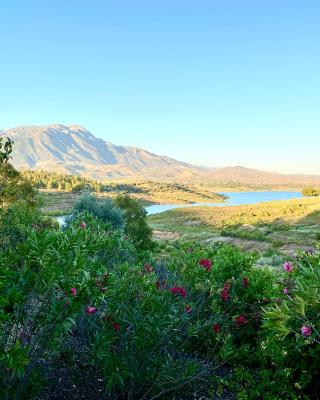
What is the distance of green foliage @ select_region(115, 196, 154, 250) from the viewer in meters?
23.1

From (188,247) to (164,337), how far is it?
4777mm

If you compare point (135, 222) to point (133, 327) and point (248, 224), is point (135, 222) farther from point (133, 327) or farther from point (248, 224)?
point (248, 224)

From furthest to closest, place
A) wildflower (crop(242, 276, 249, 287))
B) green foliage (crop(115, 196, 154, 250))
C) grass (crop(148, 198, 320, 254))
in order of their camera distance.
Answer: grass (crop(148, 198, 320, 254)) → green foliage (crop(115, 196, 154, 250)) → wildflower (crop(242, 276, 249, 287))

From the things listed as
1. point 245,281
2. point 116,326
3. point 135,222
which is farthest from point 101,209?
point 116,326

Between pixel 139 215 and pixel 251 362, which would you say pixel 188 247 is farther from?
pixel 139 215

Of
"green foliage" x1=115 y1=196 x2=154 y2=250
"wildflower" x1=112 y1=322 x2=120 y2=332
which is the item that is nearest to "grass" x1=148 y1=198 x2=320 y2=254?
"green foliage" x1=115 y1=196 x2=154 y2=250

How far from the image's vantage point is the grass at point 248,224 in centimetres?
4623

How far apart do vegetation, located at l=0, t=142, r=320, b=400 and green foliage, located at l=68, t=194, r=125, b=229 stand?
44.0ft

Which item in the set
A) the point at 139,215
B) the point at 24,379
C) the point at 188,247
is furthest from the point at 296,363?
the point at 139,215

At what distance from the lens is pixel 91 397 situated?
5.86 m

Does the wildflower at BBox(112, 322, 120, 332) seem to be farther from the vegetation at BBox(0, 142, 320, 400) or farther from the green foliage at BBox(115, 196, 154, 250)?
the green foliage at BBox(115, 196, 154, 250)

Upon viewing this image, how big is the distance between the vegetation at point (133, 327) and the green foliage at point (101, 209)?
528 inches

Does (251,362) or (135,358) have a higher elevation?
(135,358)

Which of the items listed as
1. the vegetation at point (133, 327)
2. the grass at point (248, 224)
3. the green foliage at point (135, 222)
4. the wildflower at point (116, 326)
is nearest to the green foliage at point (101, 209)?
the green foliage at point (135, 222)
